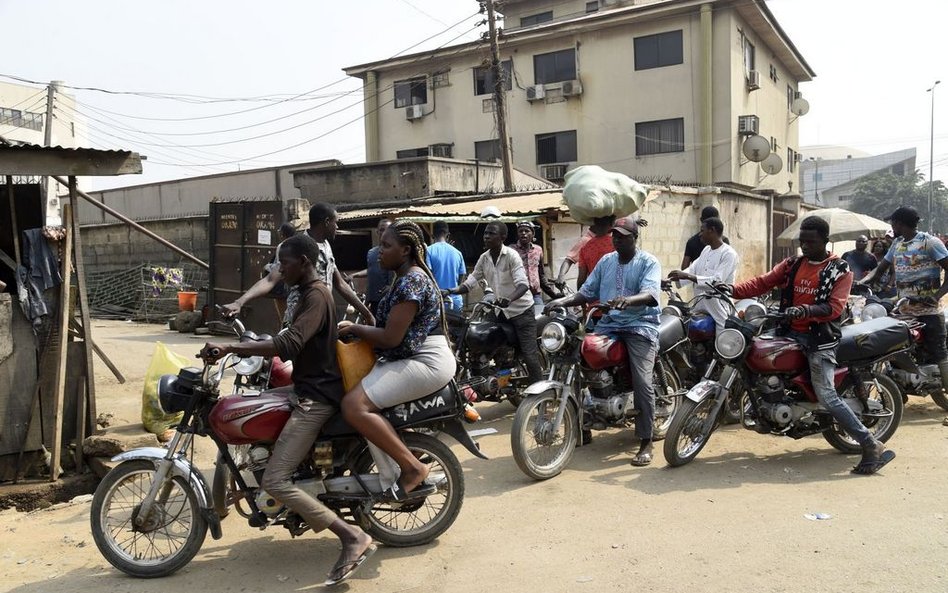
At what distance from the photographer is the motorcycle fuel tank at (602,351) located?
5562 millimetres

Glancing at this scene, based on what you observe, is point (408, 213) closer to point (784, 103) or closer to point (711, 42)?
point (711, 42)

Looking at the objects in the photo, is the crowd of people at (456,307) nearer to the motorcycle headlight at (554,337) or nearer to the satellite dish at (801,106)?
the motorcycle headlight at (554,337)

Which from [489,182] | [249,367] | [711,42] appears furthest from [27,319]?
[711,42]

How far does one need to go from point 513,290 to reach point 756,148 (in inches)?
795

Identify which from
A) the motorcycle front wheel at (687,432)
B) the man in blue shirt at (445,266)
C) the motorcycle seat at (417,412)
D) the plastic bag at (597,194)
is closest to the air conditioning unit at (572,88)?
the plastic bag at (597,194)

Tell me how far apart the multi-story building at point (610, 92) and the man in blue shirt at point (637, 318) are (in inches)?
855

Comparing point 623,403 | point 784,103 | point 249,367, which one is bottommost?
point 623,403

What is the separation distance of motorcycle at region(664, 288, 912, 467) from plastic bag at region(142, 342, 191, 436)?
4.09m

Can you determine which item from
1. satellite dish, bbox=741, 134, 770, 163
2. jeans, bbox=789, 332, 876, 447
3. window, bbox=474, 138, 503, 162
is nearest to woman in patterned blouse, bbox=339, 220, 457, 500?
jeans, bbox=789, 332, 876, 447

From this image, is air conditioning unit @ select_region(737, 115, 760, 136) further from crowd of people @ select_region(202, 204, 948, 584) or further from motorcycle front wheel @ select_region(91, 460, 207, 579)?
motorcycle front wheel @ select_region(91, 460, 207, 579)

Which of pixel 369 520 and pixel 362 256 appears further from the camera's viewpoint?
pixel 362 256

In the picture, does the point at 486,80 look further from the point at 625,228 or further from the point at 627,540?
the point at 627,540

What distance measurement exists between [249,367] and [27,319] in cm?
301

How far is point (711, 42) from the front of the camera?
993 inches
